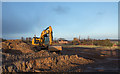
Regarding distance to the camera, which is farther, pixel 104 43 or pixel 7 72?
pixel 104 43

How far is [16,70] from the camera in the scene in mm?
6453

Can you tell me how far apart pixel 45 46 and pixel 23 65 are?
8753 mm

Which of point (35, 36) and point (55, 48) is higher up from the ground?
point (35, 36)

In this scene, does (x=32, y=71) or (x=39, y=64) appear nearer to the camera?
(x=32, y=71)

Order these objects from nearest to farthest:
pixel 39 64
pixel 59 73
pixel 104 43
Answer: pixel 59 73
pixel 39 64
pixel 104 43

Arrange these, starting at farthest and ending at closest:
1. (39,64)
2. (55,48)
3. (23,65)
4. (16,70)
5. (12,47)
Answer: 1. (12,47)
2. (55,48)
3. (39,64)
4. (23,65)
5. (16,70)

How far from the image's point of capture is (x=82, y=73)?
19.6 feet

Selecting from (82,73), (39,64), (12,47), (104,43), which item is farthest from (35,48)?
(104,43)

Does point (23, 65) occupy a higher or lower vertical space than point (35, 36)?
lower

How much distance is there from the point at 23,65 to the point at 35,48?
825 cm

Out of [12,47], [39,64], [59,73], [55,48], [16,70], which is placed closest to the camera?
[59,73]

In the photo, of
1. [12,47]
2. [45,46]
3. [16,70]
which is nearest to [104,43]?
[45,46]

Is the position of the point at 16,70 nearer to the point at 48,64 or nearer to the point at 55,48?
the point at 48,64

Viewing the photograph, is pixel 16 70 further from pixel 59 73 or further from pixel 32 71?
pixel 59 73
